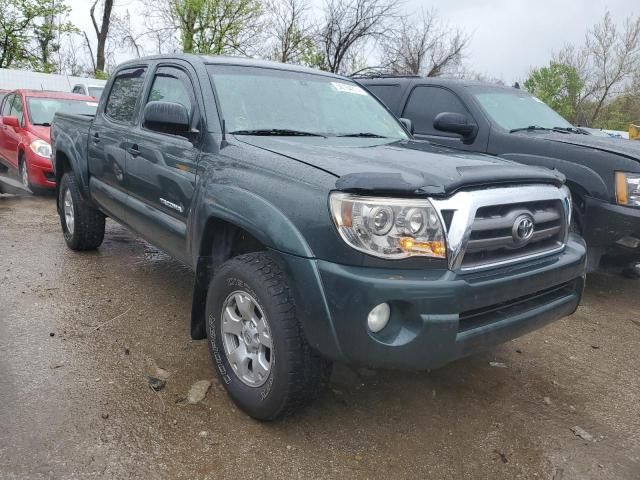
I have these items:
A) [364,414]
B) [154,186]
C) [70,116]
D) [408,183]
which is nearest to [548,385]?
[364,414]

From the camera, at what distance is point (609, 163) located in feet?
14.4

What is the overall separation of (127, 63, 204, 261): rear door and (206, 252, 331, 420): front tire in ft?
2.16

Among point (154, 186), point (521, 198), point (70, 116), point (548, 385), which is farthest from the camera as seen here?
point (70, 116)

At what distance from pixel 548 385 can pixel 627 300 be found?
2.27 metres

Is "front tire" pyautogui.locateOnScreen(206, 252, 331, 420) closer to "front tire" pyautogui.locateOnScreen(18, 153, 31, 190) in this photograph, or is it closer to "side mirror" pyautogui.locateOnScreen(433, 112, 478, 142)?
"side mirror" pyautogui.locateOnScreen(433, 112, 478, 142)

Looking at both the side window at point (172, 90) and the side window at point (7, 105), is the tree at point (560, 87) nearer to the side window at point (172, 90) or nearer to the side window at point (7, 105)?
the side window at point (7, 105)

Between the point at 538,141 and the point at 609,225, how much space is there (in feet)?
3.44

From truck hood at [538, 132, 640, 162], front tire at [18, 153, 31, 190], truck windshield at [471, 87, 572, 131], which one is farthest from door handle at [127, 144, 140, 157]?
front tire at [18, 153, 31, 190]

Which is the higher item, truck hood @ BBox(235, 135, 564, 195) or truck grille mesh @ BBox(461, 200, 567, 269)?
truck hood @ BBox(235, 135, 564, 195)

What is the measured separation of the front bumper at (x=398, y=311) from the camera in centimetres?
211

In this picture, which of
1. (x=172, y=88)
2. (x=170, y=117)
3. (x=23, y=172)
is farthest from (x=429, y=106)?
(x=23, y=172)

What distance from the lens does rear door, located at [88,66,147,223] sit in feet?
13.3

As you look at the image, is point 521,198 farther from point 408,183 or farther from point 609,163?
point 609,163

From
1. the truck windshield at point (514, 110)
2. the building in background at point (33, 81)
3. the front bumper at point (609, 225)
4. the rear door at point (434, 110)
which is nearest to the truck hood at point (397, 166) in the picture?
the front bumper at point (609, 225)
